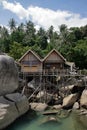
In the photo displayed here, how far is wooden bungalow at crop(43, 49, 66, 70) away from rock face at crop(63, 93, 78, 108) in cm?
917

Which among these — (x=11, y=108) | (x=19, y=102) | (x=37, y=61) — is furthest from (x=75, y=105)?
(x=37, y=61)

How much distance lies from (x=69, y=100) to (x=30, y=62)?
10.1 metres

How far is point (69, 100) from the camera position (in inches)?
1060

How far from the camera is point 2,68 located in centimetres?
2017

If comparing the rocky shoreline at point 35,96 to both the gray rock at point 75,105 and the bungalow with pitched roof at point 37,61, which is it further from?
the bungalow with pitched roof at point 37,61

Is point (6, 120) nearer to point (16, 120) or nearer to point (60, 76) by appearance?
point (16, 120)

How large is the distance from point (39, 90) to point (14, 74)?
912 cm

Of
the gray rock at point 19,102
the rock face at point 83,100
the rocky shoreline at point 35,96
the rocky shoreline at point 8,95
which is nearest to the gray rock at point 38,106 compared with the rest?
the rocky shoreline at point 35,96

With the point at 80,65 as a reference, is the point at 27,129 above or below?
below

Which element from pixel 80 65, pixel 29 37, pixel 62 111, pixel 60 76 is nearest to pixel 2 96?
pixel 62 111

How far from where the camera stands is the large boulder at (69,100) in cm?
2677

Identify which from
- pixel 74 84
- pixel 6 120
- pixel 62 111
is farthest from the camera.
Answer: pixel 74 84


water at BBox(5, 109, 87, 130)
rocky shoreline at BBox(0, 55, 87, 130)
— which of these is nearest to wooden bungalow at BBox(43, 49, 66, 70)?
rocky shoreline at BBox(0, 55, 87, 130)

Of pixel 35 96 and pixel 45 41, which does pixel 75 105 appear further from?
pixel 45 41
